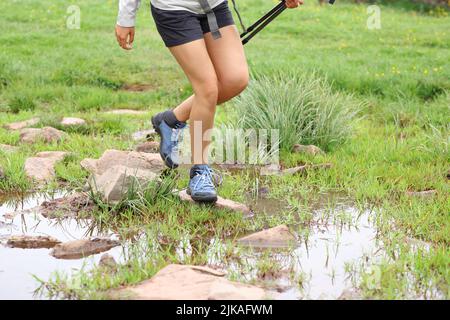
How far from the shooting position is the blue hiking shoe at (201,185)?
4789 millimetres

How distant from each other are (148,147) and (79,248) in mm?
2403

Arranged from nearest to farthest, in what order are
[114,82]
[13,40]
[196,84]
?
[196,84] → [114,82] → [13,40]

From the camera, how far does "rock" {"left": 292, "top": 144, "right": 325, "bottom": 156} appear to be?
247 inches

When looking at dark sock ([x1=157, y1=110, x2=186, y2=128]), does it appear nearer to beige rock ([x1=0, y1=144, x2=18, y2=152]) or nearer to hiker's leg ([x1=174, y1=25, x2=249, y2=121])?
hiker's leg ([x1=174, y1=25, x2=249, y2=121])

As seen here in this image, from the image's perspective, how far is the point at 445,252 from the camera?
3.90 m

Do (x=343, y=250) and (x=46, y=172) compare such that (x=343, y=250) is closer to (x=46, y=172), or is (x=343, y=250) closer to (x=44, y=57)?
(x=46, y=172)

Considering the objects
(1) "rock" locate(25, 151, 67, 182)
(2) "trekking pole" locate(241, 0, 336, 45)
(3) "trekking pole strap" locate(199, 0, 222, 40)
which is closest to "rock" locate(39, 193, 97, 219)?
(1) "rock" locate(25, 151, 67, 182)

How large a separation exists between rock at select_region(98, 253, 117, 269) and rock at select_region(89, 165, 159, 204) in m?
0.91

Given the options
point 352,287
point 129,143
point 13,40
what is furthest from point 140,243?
point 13,40

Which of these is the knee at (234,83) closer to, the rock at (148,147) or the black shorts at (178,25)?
the black shorts at (178,25)

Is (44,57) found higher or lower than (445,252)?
higher

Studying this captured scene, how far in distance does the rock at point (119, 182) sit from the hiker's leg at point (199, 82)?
37 cm

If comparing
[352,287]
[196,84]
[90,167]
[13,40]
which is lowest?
[352,287]

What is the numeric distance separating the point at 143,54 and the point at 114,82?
1.54 meters
